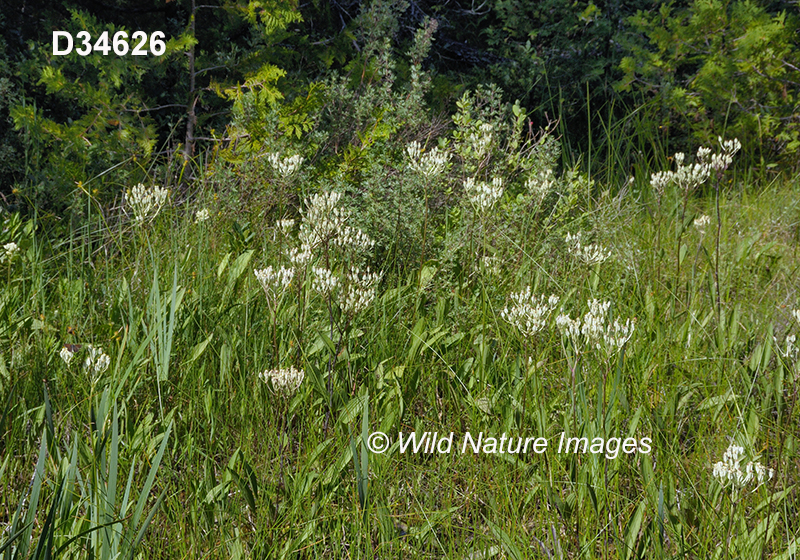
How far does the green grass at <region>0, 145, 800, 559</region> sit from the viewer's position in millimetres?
1841

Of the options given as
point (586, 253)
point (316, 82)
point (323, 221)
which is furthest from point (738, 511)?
point (316, 82)

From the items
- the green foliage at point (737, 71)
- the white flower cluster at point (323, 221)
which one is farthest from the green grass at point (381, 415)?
the green foliage at point (737, 71)

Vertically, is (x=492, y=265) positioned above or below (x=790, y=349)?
above

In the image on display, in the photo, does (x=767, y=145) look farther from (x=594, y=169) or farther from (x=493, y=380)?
(x=493, y=380)

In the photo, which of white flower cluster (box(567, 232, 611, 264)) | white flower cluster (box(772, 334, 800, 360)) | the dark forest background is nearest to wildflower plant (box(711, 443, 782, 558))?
white flower cluster (box(772, 334, 800, 360))

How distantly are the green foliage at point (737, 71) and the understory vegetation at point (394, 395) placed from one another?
5.81 feet

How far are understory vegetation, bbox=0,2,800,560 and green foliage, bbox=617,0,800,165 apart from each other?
1.77 metres

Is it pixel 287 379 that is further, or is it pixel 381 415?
pixel 381 415

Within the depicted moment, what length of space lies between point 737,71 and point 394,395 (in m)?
4.12

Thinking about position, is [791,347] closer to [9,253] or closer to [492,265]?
[492,265]

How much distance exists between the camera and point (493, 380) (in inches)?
102

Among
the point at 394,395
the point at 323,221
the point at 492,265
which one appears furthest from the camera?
the point at 492,265

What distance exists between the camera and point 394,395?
247 cm

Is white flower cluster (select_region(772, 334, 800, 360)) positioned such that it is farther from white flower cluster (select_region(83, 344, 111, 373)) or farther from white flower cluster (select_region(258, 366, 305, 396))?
white flower cluster (select_region(83, 344, 111, 373))
